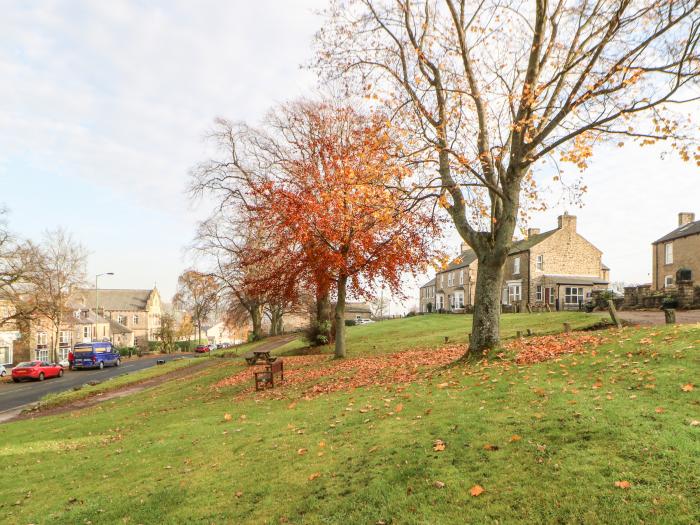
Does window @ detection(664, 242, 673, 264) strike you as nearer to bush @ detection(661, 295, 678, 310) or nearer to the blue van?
bush @ detection(661, 295, 678, 310)

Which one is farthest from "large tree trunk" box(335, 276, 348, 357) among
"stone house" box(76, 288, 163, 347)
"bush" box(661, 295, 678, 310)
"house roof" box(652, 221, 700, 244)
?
"stone house" box(76, 288, 163, 347)

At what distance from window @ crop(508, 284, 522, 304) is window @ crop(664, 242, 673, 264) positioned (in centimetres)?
1405

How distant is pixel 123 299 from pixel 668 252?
106557mm

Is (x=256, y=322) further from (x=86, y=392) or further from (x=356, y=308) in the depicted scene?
(x=356, y=308)

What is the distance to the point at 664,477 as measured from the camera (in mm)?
4840

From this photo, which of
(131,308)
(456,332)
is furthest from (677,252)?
(131,308)

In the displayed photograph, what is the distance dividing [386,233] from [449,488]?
1709 cm

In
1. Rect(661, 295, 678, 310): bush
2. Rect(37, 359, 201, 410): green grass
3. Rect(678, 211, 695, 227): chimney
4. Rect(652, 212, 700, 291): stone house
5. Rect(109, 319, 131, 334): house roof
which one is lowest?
Rect(109, 319, 131, 334): house roof

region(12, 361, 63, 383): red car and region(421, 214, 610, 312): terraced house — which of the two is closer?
region(12, 361, 63, 383): red car

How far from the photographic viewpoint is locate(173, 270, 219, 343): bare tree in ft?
176

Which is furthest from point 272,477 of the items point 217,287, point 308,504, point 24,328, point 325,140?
point 217,287

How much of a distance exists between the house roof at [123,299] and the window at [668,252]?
337ft

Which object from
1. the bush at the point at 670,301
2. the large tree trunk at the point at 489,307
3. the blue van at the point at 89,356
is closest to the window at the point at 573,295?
the bush at the point at 670,301

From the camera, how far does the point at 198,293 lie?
2483 inches
